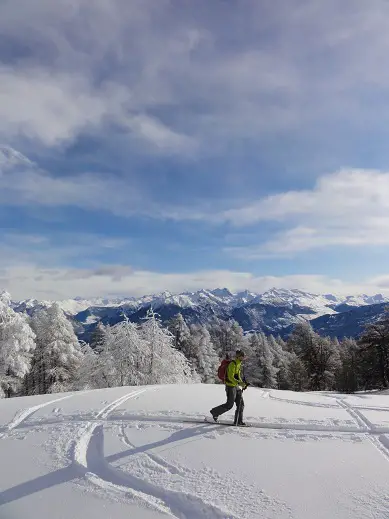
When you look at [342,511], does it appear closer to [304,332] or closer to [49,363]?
[49,363]

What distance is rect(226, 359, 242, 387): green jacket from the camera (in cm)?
1030

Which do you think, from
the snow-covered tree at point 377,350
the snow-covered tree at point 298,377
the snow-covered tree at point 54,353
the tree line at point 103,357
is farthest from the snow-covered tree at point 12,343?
the snow-covered tree at point 298,377

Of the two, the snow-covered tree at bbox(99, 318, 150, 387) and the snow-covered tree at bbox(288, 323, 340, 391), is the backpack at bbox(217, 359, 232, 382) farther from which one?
the snow-covered tree at bbox(288, 323, 340, 391)

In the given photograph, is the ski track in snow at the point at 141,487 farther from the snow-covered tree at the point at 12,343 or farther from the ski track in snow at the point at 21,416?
the snow-covered tree at the point at 12,343

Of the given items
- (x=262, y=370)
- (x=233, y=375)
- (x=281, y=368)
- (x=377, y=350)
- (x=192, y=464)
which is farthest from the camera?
(x=281, y=368)

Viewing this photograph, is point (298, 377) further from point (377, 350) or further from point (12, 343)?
point (12, 343)

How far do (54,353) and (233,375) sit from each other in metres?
30.5

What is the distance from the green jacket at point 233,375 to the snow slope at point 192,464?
1179mm

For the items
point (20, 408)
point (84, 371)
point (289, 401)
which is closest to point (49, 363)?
point (84, 371)

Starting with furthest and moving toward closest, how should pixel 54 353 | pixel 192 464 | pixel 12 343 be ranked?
1. pixel 54 353
2. pixel 12 343
3. pixel 192 464

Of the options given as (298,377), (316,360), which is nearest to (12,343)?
(316,360)

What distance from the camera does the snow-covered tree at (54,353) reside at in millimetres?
35688

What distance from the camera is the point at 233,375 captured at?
1034cm

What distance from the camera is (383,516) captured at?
209 inches
